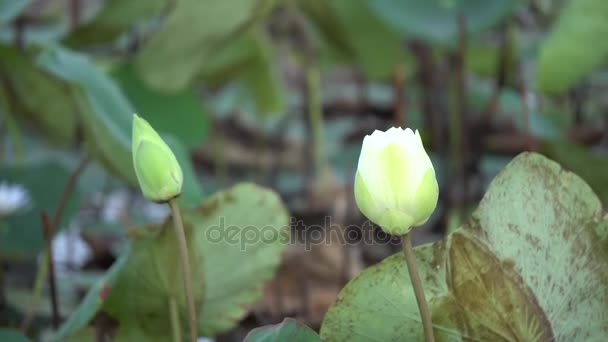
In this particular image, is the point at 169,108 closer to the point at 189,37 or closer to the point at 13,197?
the point at 189,37

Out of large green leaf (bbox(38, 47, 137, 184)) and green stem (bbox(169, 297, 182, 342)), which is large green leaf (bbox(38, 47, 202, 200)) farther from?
green stem (bbox(169, 297, 182, 342))

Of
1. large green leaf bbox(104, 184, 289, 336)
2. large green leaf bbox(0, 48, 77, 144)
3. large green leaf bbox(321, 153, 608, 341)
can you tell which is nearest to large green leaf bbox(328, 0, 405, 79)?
large green leaf bbox(0, 48, 77, 144)

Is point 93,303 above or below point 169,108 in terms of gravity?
above

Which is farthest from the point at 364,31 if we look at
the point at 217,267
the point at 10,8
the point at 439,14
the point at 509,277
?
the point at 509,277

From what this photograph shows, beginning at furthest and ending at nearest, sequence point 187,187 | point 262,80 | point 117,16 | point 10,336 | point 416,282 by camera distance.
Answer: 1. point 262,80
2. point 117,16
3. point 187,187
4. point 10,336
5. point 416,282

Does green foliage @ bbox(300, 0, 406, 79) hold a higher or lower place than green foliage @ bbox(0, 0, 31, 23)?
lower

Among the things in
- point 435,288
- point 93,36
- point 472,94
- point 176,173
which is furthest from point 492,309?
point 472,94

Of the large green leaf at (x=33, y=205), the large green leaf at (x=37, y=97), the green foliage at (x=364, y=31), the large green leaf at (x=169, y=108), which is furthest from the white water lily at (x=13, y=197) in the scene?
the green foliage at (x=364, y=31)
